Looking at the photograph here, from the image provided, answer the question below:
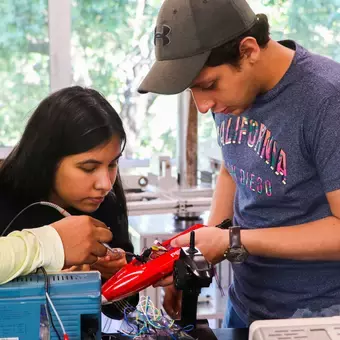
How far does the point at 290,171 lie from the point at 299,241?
0.16 metres

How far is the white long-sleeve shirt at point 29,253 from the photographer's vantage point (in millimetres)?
1000

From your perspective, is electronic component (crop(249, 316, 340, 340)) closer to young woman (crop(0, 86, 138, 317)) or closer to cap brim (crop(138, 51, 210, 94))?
cap brim (crop(138, 51, 210, 94))

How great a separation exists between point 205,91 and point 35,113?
1.74ft

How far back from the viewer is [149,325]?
124cm

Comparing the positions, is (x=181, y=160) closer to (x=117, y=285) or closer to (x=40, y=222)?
(x=40, y=222)

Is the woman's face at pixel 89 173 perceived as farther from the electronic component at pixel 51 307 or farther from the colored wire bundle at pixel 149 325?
the electronic component at pixel 51 307

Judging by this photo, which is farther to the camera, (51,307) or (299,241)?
(299,241)

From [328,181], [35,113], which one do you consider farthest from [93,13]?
[328,181]

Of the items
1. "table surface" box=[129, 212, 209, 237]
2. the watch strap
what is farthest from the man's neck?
"table surface" box=[129, 212, 209, 237]

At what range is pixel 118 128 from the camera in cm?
161

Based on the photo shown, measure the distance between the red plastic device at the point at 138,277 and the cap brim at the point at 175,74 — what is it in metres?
0.35

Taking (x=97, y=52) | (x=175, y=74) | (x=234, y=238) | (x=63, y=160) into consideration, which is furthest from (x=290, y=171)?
(x=97, y=52)

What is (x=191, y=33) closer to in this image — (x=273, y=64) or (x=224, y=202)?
(x=273, y=64)

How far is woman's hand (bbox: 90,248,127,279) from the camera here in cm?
142
